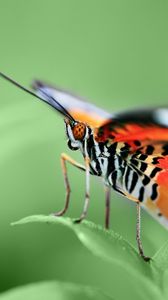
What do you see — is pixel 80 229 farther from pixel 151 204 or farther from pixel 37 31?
pixel 37 31

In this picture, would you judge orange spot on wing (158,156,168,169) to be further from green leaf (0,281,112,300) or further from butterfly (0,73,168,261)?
green leaf (0,281,112,300)

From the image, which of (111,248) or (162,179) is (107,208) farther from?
(111,248)

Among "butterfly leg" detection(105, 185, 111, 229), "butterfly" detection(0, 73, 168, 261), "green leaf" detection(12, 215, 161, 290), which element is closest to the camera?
"green leaf" detection(12, 215, 161, 290)

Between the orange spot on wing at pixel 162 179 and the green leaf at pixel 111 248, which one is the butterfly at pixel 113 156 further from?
the green leaf at pixel 111 248

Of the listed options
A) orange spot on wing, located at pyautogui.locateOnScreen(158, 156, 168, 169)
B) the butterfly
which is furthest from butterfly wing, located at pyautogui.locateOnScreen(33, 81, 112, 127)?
orange spot on wing, located at pyautogui.locateOnScreen(158, 156, 168, 169)

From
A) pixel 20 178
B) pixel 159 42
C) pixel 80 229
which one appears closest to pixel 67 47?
pixel 159 42

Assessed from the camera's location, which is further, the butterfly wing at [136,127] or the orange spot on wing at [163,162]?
the orange spot on wing at [163,162]

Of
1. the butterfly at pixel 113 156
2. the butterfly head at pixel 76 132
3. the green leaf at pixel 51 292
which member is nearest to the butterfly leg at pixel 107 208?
the butterfly at pixel 113 156
